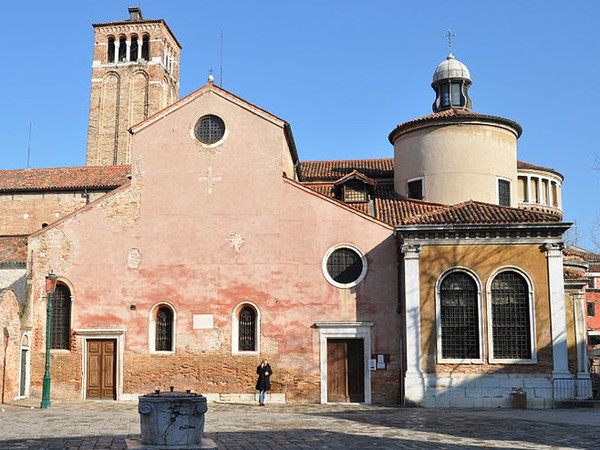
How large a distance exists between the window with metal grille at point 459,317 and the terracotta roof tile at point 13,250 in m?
15.1

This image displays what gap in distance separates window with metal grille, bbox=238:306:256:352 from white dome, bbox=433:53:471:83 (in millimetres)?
15524

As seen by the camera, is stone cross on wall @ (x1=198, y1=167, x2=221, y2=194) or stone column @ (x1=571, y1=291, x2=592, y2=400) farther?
stone cross on wall @ (x1=198, y1=167, x2=221, y2=194)

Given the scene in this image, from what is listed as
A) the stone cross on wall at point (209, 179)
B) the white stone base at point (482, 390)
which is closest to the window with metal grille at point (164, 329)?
the stone cross on wall at point (209, 179)

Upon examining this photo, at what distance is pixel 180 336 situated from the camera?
23469mm

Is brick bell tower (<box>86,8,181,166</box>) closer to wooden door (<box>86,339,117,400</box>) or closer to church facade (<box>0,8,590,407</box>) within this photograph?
church facade (<box>0,8,590,407</box>)

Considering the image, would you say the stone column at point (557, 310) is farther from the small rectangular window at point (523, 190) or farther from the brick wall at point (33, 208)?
the brick wall at point (33, 208)

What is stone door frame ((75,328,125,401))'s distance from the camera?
23.4 meters

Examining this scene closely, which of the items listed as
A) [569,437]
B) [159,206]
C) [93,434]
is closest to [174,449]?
[93,434]

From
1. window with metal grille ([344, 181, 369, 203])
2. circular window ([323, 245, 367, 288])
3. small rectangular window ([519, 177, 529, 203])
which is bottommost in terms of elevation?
circular window ([323, 245, 367, 288])

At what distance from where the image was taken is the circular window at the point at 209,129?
24.7 meters

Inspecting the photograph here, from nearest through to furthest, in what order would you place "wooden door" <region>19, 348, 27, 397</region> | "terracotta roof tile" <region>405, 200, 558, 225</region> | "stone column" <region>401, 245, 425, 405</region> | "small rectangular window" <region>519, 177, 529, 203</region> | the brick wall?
"stone column" <region>401, 245, 425, 405</region> → "terracotta roof tile" <region>405, 200, 558, 225</region> → "wooden door" <region>19, 348, 27, 397</region> → "small rectangular window" <region>519, 177, 529, 203</region> → the brick wall

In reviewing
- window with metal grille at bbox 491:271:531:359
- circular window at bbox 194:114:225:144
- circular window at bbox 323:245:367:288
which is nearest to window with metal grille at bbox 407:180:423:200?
circular window at bbox 323:245:367:288

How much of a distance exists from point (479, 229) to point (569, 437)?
8738 mm

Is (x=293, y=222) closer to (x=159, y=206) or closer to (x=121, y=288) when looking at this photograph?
(x=159, y=206)
